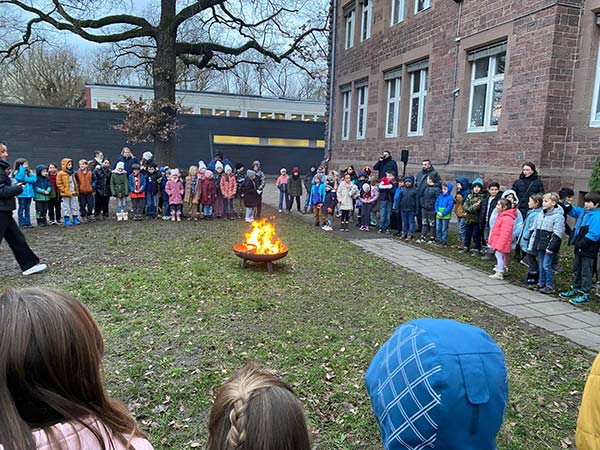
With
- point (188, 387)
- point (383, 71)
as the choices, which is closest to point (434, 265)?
point (188, 387)

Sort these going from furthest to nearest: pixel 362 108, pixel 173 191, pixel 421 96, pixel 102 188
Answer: pixel 362 108, pixel 421 96, pixel 173 191, pixel 102 188

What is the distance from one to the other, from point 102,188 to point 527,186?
11.6 metres

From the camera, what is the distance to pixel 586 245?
7105 millimetres

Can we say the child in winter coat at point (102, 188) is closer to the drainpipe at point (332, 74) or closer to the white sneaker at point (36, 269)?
the white sneaker at point (36, 269)

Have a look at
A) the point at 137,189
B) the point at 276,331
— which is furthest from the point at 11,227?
the point at 137,189

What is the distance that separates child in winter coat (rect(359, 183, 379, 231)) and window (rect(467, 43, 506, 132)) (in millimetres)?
3507

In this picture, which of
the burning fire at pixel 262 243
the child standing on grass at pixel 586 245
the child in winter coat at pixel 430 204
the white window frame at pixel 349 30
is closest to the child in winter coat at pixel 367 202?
the child in winter coat at pixel 430 204

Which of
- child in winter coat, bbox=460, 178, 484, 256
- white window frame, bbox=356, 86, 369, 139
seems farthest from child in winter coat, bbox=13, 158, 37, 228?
white window frame, bbox=356, 86, 369, 139

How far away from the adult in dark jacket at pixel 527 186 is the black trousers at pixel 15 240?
9.72 metres

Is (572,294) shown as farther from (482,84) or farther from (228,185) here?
(228,185)

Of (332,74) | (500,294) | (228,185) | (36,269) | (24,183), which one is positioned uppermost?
(332,74)

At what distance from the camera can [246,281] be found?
7574mm

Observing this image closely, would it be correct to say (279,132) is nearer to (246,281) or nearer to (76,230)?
(76,230)

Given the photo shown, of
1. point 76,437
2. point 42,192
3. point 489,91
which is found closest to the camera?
point 76,437
